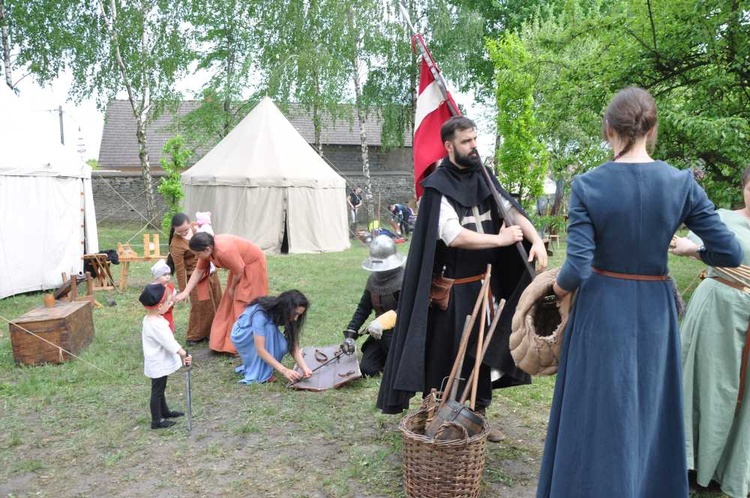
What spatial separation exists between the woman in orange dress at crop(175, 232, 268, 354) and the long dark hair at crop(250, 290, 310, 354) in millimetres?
801

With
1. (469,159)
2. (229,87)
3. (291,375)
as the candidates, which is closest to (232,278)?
(291,375)

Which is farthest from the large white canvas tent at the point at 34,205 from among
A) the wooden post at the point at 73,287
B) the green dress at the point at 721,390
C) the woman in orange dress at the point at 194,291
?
the green dress at the point at 721,390

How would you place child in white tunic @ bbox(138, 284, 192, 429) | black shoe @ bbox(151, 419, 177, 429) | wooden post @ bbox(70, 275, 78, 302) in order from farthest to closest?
1. wooden post @ bbox(70, 275, 78, 302)
2. black shoe @ bbox(151, 419, 177, 429)
3. child in white tunic @ bbox(138, 284, 192, 429)

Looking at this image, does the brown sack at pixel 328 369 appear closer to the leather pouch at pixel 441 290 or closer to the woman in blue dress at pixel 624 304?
the leather pouch at pixel 441 290

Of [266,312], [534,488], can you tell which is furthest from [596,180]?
[266,312]

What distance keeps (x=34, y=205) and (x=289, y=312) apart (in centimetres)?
663

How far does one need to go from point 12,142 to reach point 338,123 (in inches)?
730

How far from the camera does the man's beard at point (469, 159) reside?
317 cm

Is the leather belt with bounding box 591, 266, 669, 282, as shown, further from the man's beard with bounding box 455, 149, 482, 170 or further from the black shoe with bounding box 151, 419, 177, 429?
the black shoe with bounding box 151, 419, 177, 429

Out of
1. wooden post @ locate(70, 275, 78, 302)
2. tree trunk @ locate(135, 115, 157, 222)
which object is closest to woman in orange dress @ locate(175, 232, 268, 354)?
wooden post @ locate(70, 275, 78, 302)

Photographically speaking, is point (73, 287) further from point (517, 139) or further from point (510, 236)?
point (517, 139)

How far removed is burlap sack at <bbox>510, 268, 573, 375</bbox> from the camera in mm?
2377

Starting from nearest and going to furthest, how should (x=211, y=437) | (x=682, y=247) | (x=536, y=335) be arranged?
1. (x=536, y=335)
2. (x=682, y=247)
3. (x=211, y=437)

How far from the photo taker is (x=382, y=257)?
478 cm
